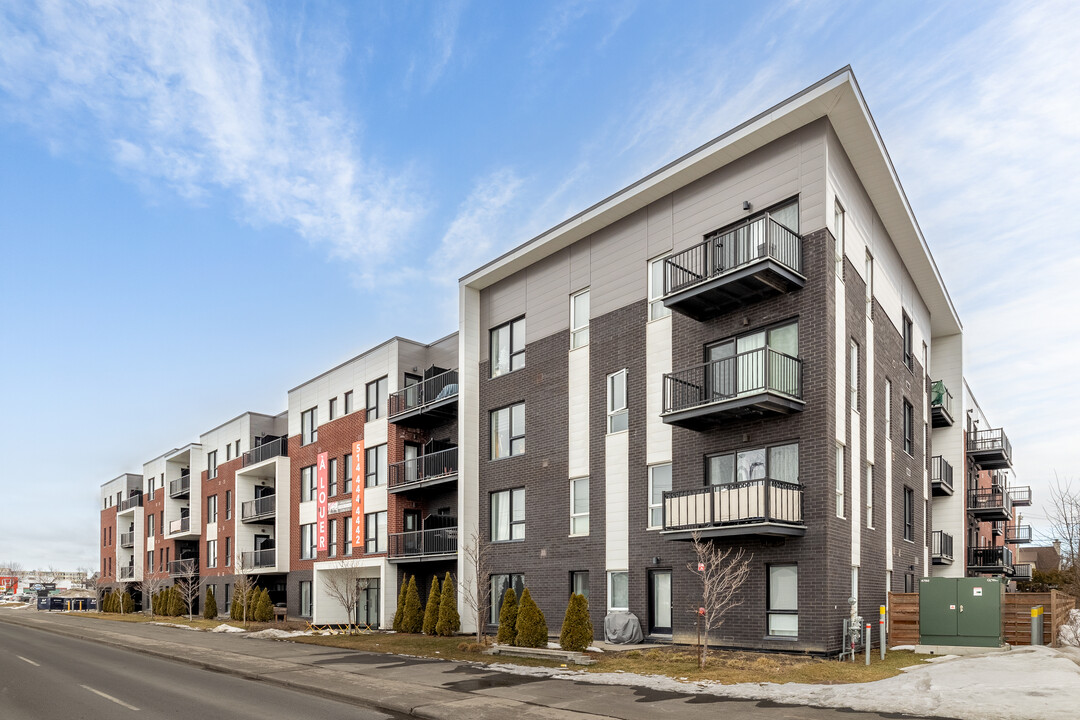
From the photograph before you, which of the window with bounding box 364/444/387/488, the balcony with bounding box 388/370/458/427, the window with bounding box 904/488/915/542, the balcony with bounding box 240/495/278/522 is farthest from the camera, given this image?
the balcony with bounding box 240/495/278/522

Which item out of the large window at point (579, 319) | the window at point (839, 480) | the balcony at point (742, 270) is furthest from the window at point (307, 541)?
the window at point (839, 480)

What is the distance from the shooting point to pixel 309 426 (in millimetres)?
42125

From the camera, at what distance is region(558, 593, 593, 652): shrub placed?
20.9 meters

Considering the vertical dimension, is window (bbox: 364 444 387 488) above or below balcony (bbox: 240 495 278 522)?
above

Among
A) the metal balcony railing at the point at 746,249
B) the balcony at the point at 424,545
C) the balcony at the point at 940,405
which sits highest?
the metal balcony railing at the point at 746,249

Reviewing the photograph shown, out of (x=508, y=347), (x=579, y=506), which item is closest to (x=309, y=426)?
(x=508, y=347)

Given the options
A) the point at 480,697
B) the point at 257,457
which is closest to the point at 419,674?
the point at 480,697

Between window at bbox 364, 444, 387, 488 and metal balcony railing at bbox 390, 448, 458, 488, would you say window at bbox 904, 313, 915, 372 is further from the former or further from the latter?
window at bbox 364, 444, 387, 488

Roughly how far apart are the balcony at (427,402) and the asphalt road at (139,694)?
42.7ft

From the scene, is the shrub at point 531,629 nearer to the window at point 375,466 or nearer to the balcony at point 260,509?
the window at point 375,466

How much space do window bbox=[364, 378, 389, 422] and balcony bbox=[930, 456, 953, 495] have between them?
73.4 ft

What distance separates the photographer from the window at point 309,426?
41.6 m

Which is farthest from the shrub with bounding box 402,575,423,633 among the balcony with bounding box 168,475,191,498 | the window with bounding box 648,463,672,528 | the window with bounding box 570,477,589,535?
the balcony with bounding box 168,475,191,498

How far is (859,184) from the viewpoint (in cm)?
2383
